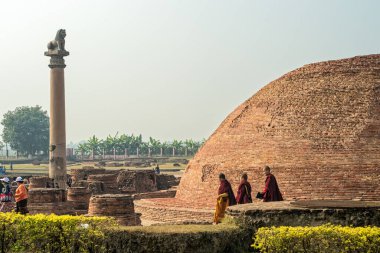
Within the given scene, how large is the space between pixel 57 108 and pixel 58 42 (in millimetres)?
2445

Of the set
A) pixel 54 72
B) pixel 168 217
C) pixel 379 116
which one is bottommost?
pixel 168 217

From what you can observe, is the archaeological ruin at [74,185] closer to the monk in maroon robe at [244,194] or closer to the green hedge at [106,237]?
the monk in maroon robe at [244,194]

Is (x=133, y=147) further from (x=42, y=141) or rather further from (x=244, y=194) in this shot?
(x=244, y=194)

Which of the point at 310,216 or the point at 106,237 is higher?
the point at 310,216

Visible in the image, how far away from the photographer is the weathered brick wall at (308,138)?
48.3 ft

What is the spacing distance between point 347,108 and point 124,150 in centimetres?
8453

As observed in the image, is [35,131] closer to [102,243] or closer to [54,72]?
[54,72]

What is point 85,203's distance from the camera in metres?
18.8

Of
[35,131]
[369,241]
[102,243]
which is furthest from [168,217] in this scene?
[35,131]

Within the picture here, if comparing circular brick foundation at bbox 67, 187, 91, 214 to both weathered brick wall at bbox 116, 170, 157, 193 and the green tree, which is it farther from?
the green tree

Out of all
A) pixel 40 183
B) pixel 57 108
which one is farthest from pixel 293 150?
pixel 40 183

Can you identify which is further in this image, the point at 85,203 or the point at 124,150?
the point at 124,150

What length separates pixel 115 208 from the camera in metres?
14.1

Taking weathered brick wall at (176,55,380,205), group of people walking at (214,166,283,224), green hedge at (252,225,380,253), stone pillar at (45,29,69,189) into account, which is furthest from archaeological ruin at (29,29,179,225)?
green hedge at (252,225,380,253)
